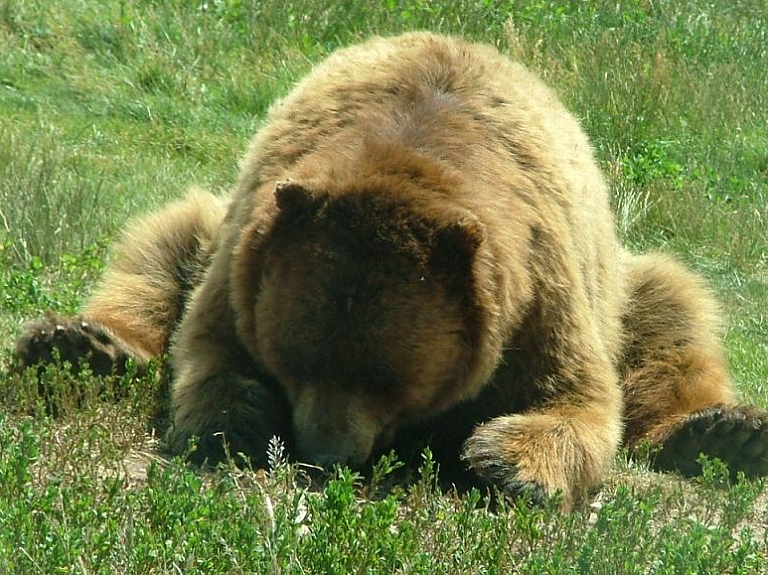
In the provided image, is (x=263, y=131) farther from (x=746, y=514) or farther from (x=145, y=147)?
(x=145, y=147)

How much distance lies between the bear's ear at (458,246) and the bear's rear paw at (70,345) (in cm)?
169

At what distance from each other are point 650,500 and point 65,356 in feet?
8.47

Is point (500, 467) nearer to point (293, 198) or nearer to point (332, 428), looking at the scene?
point (332, 428)

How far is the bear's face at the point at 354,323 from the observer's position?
5.14m

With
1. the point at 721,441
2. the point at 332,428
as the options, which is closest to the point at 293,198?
the point at 332,428

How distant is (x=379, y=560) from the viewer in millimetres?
4371

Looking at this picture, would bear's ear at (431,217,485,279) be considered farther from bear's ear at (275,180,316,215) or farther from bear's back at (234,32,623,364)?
bear's ear at (275,180,316,215)

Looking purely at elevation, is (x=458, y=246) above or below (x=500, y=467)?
above

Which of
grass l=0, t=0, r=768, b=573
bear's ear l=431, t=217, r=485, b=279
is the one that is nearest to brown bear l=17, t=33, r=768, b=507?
bear's ear l=431, t=217, r=485, b=279

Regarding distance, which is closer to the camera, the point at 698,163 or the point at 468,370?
the point at 468,370

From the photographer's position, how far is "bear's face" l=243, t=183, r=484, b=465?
5.14 m

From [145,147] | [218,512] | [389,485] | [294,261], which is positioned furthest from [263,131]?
[145,147]

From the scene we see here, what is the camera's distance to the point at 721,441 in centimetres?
609

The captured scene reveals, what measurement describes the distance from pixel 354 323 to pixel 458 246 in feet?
1.59
